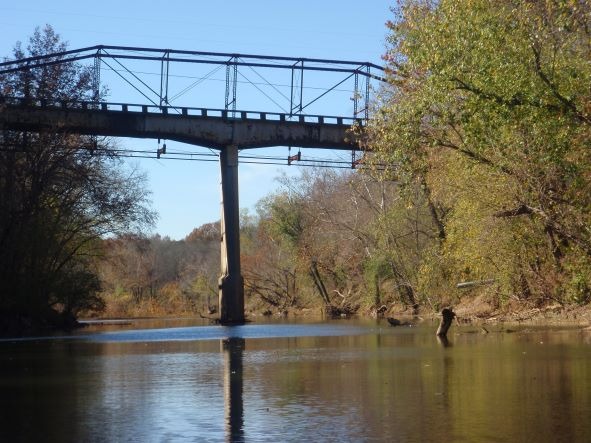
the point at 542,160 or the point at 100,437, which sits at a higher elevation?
the point at 542,160

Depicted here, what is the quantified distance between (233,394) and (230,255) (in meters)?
40.3

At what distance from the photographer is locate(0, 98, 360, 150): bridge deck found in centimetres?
5075

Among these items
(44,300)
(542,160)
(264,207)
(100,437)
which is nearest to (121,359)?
(542,160)

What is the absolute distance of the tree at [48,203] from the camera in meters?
47.3

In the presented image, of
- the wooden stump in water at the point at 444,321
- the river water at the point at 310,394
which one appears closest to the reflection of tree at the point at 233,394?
the river water at the point at 310,394

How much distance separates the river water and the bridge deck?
947 inches

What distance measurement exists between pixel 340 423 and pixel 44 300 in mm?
40449

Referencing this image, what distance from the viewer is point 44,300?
5116 centimetres

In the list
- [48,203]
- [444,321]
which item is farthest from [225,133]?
[444,321]

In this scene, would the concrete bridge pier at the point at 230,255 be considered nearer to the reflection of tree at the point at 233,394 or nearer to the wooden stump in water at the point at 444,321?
the wooden stump in water at the point at 444,321

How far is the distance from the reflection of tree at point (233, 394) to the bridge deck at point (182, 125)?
25.0 metres

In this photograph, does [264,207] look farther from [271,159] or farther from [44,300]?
[44,300]

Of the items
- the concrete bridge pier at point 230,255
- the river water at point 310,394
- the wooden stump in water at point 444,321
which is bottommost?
the river water at point 310,394

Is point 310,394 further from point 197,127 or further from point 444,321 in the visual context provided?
point 197,127
